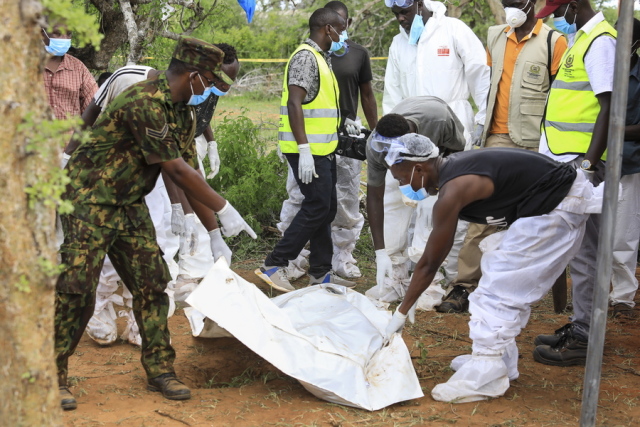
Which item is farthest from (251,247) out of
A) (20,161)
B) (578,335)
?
(20,161)

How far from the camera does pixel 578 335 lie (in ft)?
14.4

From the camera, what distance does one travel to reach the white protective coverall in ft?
12.3

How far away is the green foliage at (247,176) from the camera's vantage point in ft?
22.7

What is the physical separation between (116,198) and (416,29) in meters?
3.06

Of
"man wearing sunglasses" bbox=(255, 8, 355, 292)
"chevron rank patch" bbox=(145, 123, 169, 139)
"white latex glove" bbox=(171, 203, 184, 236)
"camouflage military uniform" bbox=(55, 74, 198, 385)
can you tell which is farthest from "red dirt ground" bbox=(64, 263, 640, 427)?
"chevron rank patch" bbox=(145, 123, 169, 139)

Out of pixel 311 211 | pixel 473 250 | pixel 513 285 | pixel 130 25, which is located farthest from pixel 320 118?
pixel 513 285

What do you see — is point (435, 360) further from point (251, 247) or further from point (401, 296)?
point (251, 247)

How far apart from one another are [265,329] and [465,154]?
1.37 m

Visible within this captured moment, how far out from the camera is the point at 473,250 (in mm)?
5375

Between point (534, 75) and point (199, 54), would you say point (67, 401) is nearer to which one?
point (199, 54)

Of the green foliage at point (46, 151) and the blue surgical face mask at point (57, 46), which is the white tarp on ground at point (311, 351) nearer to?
the green foliage at point (46, 151)

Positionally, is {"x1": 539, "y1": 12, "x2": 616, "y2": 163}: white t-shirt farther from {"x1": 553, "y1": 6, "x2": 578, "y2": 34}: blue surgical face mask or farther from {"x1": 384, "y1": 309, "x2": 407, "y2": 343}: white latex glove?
{"x1": 384, "y1": 309, "x2": 407, "y2": 343}: white latex glove

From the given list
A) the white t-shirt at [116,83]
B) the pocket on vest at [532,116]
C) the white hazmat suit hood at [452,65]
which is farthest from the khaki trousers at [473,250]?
the white t-shirt at [116,83]

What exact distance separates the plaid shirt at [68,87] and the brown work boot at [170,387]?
2.07 metres
